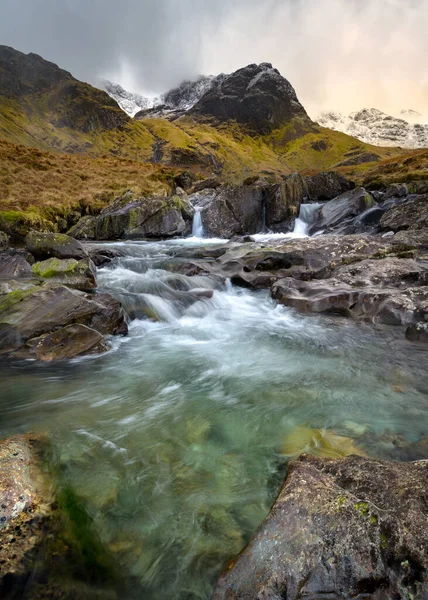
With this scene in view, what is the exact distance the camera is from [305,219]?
1019 inches

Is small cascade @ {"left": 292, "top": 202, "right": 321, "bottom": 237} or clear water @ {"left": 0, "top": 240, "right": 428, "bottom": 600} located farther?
small cascade @ {"left": 292, "top": 202, "right": 321, "bottom": 237}

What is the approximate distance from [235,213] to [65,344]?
20.8 m

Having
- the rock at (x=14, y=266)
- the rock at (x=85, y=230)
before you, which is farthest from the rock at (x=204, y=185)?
the rock at (x=14, y=266)

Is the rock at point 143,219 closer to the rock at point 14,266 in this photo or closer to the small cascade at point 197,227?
the small cascade at point 197,227

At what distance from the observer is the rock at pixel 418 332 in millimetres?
7700

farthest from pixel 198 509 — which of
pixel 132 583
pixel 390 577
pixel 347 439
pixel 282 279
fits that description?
pixel 282 279

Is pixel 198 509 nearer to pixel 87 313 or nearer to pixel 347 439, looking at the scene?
pixel 347 439

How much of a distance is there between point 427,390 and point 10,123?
11166 centimetres

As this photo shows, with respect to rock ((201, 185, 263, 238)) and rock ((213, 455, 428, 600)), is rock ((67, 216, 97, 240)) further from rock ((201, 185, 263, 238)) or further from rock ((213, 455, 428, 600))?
rock ((213, 455, 428, 600))

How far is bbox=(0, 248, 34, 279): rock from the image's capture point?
11.3 m

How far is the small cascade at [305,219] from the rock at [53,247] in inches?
618

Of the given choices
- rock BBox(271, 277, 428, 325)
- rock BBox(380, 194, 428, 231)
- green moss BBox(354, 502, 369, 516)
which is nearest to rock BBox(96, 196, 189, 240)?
rock BBox(380, 194, 428, 231)

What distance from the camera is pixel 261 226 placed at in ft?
85.8

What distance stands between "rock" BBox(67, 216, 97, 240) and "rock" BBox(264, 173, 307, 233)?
12934 millimetres
